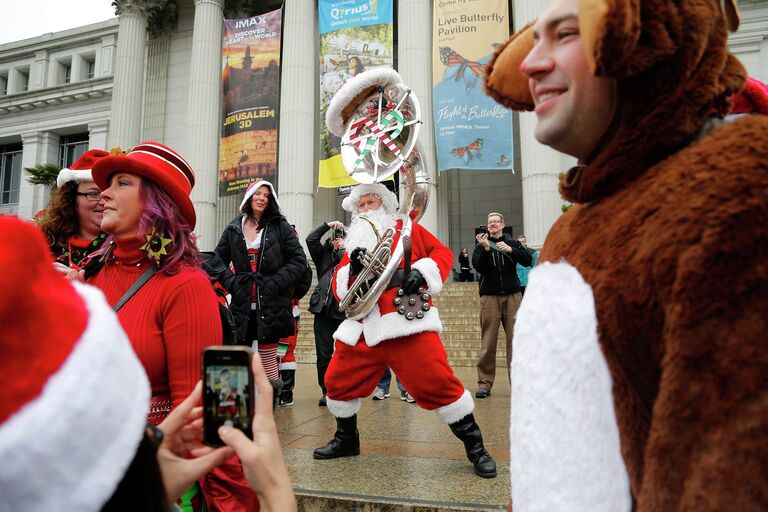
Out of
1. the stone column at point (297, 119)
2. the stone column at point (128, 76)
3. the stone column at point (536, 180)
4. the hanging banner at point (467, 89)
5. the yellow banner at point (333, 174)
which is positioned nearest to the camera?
the hanging banner at point (467, 89)

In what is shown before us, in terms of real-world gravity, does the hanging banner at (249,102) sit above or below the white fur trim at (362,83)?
above

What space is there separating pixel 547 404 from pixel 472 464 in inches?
97.7

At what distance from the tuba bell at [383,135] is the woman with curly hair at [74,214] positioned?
5.29 feet

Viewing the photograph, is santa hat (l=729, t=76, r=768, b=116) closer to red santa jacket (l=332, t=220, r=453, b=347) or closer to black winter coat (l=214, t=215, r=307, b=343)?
red santa jacket (l=332, t=220, r=453, b=347)

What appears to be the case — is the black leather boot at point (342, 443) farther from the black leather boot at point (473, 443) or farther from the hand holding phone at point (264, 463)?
the hand holding phone at point (264, 463)

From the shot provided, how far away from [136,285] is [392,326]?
1.58 meters

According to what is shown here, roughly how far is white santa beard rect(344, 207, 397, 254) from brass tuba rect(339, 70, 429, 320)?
7cm

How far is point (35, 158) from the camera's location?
27438mm

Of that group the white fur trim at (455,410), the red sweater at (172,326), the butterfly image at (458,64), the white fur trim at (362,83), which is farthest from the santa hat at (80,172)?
the butterfly image at (458,64)

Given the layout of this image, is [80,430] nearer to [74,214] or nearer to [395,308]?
[395,308]

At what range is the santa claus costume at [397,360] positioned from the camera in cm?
309

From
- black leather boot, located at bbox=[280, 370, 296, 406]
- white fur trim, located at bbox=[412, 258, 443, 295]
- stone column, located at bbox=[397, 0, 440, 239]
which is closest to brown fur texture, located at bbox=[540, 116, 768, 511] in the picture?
white fur trim, located at bbox=[412, 258, 443, 295]

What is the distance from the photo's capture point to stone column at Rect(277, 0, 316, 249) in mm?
16359

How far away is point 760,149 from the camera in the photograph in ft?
2.41
